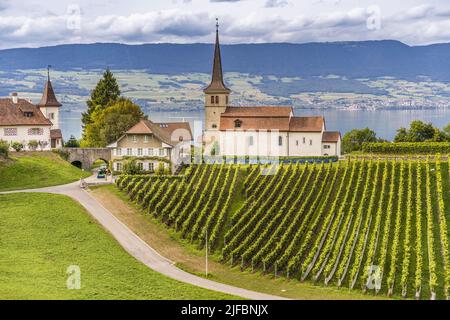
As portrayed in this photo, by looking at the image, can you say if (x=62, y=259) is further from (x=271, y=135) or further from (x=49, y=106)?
(x=49, y=106)

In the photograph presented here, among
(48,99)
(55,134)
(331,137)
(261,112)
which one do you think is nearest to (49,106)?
(48,99)

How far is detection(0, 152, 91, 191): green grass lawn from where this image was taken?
50625 mm

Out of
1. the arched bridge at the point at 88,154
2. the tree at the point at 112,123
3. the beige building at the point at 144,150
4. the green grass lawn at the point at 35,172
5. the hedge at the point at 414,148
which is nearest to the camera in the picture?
the green grass lawn at the point at 35,172

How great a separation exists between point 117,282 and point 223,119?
3876 centimetres

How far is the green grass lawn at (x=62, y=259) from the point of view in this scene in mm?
27594

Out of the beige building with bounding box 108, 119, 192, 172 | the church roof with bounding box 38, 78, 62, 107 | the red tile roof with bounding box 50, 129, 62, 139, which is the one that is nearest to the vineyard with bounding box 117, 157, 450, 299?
the beige building with bounding box 108, 119, 192, 172

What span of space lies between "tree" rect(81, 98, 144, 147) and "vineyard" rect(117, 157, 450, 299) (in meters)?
18.2

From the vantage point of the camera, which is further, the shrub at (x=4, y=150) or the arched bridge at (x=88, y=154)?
the arched bridge at (x=88, y=154)

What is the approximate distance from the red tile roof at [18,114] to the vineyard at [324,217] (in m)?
15.3

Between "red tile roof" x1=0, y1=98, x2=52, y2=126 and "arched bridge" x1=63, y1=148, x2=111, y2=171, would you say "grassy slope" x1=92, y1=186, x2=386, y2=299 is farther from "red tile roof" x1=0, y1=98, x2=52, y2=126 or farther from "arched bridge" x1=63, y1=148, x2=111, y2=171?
"red tile roof" x1=0, y1=98, x2=52, y2=126

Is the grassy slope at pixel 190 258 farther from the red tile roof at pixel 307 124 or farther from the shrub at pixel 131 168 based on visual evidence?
the red tile roof at pixel 307 124

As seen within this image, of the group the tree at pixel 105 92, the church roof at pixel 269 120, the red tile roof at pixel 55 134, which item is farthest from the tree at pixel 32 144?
the tree at pixel 105 92

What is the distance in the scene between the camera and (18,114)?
6044 centimetres

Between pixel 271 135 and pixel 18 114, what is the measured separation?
2355 centimetres
